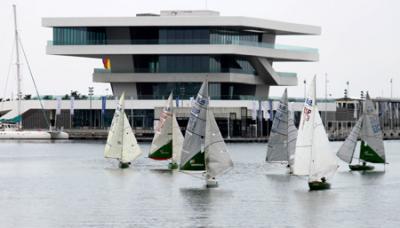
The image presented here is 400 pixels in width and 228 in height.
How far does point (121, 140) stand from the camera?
295 ft

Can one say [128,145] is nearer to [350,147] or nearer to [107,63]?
[350,147]

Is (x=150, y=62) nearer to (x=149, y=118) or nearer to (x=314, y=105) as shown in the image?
(x=149, y=118)

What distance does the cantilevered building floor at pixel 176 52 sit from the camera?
156875 mm

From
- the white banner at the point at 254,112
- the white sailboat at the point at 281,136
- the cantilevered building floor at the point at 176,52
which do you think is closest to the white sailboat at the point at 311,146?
the white sailboat at the point at 281,136

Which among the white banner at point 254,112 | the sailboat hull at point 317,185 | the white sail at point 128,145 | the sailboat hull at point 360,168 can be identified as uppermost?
the white banner at point 254,112

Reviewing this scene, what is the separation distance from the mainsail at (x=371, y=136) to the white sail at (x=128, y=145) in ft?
54.0

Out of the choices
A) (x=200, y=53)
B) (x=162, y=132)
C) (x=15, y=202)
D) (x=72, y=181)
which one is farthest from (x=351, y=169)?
(x=200, y=53)

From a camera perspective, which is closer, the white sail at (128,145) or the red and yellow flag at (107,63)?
the white sail at (128,145)

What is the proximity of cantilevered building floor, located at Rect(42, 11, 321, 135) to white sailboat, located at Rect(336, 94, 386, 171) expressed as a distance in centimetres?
7004

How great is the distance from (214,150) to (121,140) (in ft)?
74.8

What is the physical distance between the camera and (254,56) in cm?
16025

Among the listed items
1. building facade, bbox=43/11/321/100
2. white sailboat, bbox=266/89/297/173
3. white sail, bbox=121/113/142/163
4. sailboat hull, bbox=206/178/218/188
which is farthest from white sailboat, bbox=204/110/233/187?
building facade, bbox=43/11/321/100

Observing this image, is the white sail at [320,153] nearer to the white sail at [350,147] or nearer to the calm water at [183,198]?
the calm water at [183,198]

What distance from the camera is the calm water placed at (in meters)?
57.1
